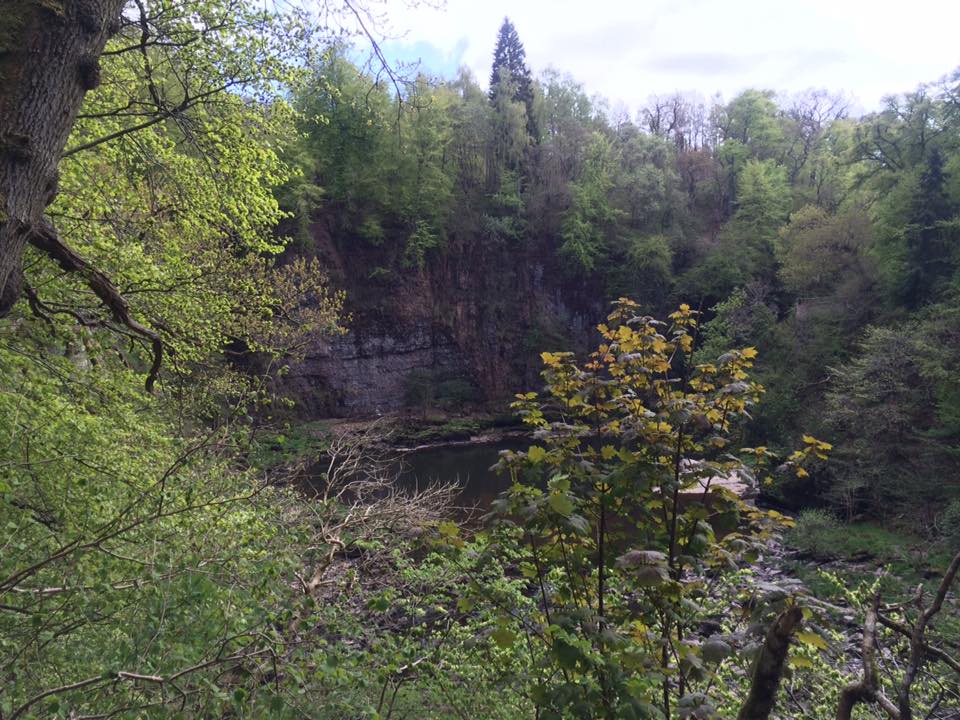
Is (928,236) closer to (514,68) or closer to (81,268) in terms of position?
(81,268)

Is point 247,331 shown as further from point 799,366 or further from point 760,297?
point 760,297

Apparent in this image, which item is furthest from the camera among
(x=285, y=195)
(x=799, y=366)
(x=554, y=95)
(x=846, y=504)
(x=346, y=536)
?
(x=554, y=95)

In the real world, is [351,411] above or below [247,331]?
below

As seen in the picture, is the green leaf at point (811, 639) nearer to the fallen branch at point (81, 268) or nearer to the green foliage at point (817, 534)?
the fallen branch at point (81, 268)

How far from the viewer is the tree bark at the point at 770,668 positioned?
1938mm

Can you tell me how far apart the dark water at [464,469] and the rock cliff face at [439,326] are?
539 cm

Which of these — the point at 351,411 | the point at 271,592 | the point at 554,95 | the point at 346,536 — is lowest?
the point at 351,411

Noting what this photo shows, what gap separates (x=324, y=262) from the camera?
32.8m

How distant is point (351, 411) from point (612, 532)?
30.5m

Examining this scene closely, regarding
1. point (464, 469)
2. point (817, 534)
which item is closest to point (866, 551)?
point (817, 534)

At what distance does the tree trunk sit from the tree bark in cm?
275

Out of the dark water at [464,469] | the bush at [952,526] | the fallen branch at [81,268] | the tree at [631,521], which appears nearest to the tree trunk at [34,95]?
the fallen branch at [81,268]

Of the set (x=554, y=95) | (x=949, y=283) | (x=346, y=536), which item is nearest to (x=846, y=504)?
(x=949, y=283)

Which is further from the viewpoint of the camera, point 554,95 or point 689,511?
point 554,95
